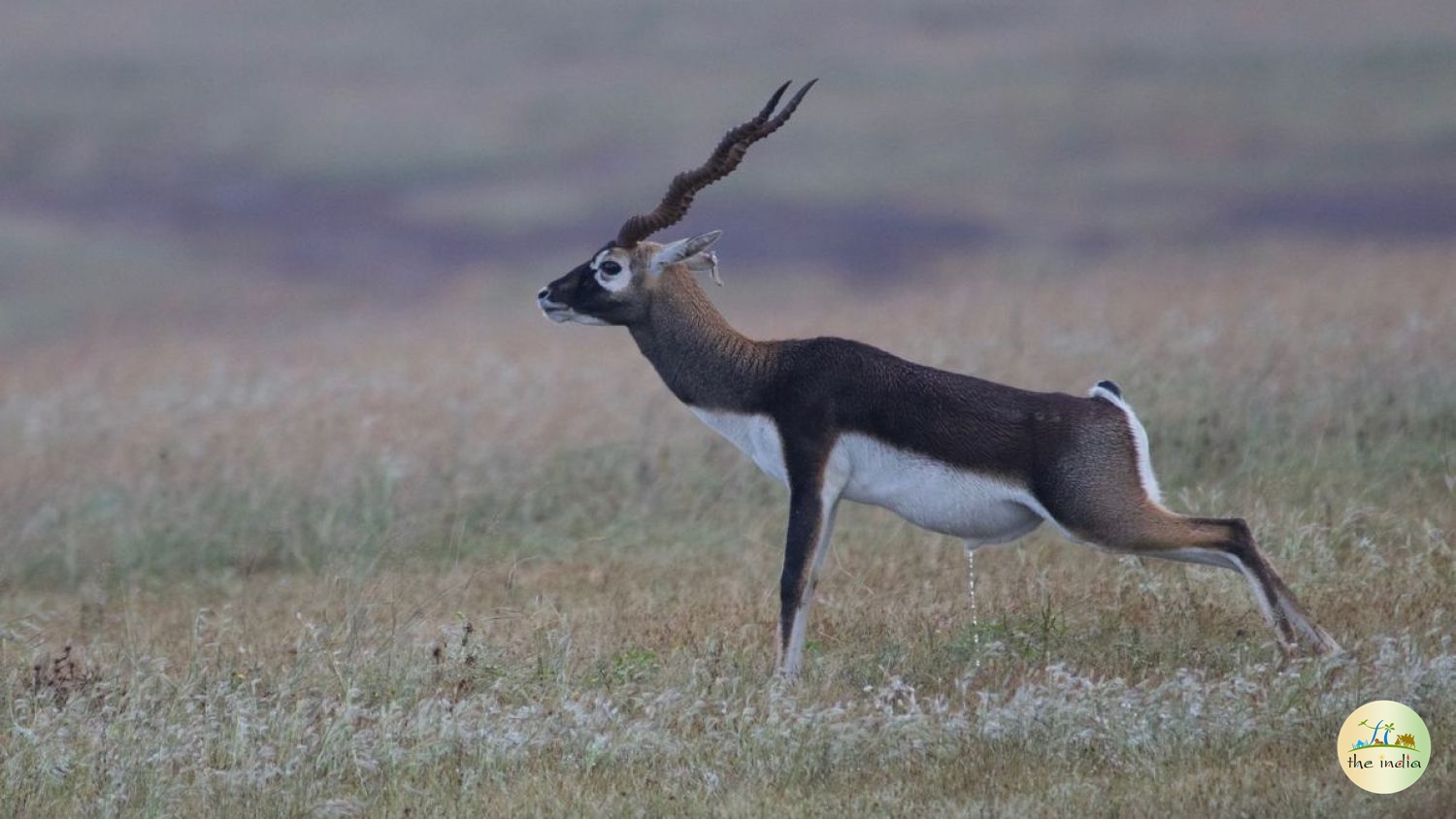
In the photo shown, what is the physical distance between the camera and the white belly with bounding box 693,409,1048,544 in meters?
10.5

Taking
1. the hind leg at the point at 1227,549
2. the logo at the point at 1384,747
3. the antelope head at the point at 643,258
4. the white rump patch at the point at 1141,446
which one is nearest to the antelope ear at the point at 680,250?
the antelope head at the point at 643,258

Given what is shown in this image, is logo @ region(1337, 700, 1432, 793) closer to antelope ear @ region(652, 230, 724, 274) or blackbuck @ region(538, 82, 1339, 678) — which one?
blackbuck @ region(538, 82, 1339, 678)

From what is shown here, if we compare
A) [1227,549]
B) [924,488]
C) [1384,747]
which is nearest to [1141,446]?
[1227,549]

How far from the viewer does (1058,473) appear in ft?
33.8

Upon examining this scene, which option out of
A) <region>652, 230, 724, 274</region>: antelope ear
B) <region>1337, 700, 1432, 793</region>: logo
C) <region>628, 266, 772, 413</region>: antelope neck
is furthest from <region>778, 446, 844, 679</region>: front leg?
<region>1337, 700, 1432, 793</region>: logo

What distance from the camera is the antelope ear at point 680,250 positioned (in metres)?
11.2

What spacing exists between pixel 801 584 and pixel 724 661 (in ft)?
2.22

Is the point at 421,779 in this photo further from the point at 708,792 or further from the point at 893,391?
the point at 893,391

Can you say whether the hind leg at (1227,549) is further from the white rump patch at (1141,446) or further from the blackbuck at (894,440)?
the white rump patch at (1141,446)

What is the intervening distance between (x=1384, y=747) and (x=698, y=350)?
14.9 feet

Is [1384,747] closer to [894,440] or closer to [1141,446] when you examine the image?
[1141,446]

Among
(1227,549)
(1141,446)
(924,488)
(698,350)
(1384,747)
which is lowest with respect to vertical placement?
(1384,747)

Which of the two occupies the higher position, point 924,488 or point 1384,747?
point 924,488

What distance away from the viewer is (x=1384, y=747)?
27.6ft
